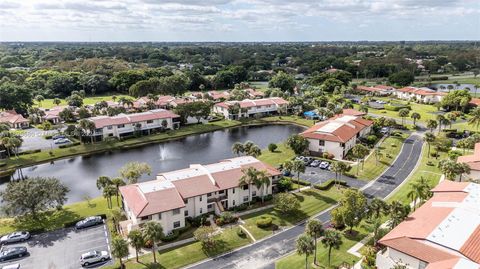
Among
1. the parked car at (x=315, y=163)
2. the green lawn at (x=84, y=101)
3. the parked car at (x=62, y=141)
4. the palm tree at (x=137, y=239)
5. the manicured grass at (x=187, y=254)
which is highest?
the green lawn at (x=84, y=101)

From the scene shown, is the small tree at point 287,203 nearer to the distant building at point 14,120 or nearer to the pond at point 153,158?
the pond at point 153,158

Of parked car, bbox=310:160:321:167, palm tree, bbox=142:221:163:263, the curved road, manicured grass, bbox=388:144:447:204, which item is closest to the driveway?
parked car, bbox=310:160:321:167

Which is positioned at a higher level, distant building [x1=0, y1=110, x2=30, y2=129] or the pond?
distant building [x1=0, y1=110, x2=30, y2=129]

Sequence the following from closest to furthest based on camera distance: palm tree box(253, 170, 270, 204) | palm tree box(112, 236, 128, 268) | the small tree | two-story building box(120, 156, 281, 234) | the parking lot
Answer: palm tree box(112, 236, 128, 268)
the parking lot
two-story building box(120, 156, 281, 234)
the small tree
palm tree box(253, 170, 270, 204)

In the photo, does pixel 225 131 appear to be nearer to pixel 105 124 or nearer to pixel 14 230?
pixel 105 124

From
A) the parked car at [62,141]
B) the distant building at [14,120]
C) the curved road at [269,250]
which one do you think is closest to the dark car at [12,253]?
the curved road at [269,250]

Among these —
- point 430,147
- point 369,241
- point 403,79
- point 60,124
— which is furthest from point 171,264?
point 403,79

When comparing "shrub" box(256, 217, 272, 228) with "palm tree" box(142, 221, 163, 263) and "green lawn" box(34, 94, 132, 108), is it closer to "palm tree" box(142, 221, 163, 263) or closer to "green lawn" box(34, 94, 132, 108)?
"palm tree" box(142, 221, 163, 263)
